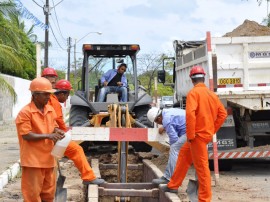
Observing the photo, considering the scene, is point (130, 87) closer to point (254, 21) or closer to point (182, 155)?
point (254, 21)

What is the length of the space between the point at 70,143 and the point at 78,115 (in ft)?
14.5

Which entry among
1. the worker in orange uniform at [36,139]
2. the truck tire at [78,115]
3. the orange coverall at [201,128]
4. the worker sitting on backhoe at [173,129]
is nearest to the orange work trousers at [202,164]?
the orange coverall at [201,128]

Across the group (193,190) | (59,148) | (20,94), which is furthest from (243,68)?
(20,94)

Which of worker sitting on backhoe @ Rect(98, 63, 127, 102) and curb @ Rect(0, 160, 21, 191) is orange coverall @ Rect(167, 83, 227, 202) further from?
worker sitting on backhoe @ Rect(98, 63, 127, 102)

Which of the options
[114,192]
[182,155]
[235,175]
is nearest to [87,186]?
[114,192]

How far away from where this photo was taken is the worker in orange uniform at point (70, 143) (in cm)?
714

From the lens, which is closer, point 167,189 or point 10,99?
point 167,189

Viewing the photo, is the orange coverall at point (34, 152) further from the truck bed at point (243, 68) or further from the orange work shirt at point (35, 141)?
the truck bed at point (243, 68)

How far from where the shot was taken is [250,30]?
1245 cm

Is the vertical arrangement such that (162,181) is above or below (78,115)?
below

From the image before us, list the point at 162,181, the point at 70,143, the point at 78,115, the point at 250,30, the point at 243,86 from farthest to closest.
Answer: the point at 250,30
the point at 78,115
the point at 243,86
the point at 162,181
the point at 70,143

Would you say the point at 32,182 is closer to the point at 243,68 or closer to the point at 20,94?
the point at 243,68

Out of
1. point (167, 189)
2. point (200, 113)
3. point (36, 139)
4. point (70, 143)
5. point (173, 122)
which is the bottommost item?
point (167, 189)

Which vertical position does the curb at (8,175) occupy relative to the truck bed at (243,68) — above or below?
below
